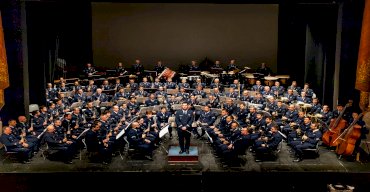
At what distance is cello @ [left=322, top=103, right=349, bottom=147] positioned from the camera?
44.2 feet

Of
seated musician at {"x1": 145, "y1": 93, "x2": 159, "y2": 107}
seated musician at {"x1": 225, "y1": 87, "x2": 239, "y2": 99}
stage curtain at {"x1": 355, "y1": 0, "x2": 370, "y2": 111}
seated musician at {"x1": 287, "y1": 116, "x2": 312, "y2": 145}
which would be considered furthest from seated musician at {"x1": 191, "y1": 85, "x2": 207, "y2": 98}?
stage curtain at {"x1": 355, "y1": 0, "x2": 370, "y2": 111}

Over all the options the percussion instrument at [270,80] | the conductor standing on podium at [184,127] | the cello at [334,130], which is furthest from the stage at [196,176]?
the percussion instrument at [270,80]

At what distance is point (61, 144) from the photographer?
12953 mm

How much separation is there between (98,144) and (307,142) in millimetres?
5559

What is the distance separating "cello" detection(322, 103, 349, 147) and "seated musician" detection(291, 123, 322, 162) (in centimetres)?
74

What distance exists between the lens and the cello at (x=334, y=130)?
13.5m

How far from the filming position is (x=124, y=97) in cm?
1739

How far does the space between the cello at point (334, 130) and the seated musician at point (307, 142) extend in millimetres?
740

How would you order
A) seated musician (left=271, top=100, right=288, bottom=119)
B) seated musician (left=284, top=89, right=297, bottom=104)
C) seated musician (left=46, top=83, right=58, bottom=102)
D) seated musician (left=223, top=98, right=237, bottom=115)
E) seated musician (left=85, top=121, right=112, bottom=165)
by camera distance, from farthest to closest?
seated musician (left=46, top=83, right=58, bottom=102) < seated musician (left=284, top=89, right=297, bottom=104) < seated musician (left=223, top=98, right=237, bottom=115) < seated musician (left=271, top=100, right=288, bottom=119) < seated musician (left=85, top=121, right=112, bottom=165)

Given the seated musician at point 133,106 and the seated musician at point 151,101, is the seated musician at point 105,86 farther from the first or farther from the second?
the seated musician at point 151,101

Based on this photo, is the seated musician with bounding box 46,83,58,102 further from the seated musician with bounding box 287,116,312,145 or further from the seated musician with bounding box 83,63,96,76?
the seated musician with bounding box 287,116,312,145

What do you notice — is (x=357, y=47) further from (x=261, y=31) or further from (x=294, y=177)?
(x=261, y=31)

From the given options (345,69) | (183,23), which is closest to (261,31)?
(183,23)

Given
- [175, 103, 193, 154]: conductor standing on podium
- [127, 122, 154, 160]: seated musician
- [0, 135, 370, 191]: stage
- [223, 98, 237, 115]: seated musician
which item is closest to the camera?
[0, 135, 370, 191]: stage
